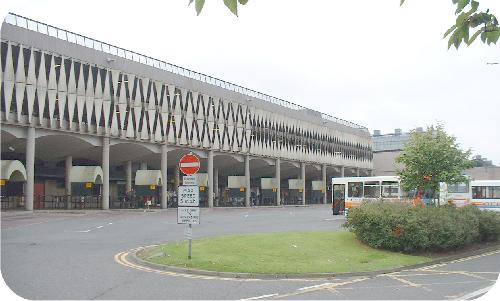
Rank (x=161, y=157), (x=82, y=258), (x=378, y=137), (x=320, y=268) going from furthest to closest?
(x=378, y=137) < (x=161, y=157) < (x=82, y=258) < (x=320, y=268)

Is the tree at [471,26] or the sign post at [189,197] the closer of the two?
the tree at [471,26]

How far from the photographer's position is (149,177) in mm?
48750

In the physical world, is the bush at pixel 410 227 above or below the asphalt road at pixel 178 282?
above

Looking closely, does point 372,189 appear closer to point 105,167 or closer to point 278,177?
point 105,167

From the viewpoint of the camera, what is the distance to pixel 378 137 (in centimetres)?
10175

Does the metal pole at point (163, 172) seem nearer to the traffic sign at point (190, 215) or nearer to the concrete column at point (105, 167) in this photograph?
the concrete column at point (105, 167)

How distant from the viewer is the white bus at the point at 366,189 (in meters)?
31.5

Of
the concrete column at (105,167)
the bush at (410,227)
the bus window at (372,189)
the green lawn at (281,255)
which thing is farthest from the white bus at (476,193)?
the concrete column at (105,167)

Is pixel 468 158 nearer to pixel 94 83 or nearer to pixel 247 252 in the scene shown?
pixel 247 252

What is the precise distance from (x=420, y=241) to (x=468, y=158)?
951 centimetres

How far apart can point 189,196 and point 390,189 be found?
20513mm

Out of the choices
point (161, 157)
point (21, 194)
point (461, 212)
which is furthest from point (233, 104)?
point (461, 212)

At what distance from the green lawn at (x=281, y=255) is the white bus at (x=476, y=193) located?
739 inches

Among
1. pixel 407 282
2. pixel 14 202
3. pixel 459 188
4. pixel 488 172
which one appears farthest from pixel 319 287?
pixel 488 172
